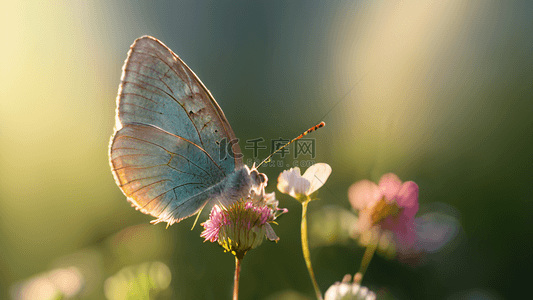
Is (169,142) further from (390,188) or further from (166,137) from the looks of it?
(390,188)

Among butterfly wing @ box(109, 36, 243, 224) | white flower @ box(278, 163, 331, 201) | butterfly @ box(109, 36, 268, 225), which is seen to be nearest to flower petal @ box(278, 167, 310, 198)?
white flower @ box(278, 163, 331, 201)

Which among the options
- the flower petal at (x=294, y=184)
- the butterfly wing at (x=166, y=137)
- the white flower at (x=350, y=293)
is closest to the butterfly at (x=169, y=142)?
the butterfly wing at (x=166, y=137)

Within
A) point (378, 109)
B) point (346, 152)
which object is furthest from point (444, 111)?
point (346, 152)

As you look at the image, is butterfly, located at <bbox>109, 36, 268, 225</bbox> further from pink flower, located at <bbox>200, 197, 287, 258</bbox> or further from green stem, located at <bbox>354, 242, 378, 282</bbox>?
green stem, located at <bbox>354, 242, 378, 282</bbox>

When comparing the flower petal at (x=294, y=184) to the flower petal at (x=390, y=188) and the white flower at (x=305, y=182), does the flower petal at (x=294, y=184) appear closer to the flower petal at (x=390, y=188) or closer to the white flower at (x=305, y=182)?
the white flower at (x=305, y=182)

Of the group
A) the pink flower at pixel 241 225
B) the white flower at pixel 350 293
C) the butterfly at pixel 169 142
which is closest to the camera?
the white flower at pixel 350 293

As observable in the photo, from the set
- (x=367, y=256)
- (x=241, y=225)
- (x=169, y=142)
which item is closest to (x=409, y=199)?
(x=367, y=256)

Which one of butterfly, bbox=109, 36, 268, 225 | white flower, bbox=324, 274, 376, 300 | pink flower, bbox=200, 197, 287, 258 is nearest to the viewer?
white flower, bbox=324, 274, 376, 300
